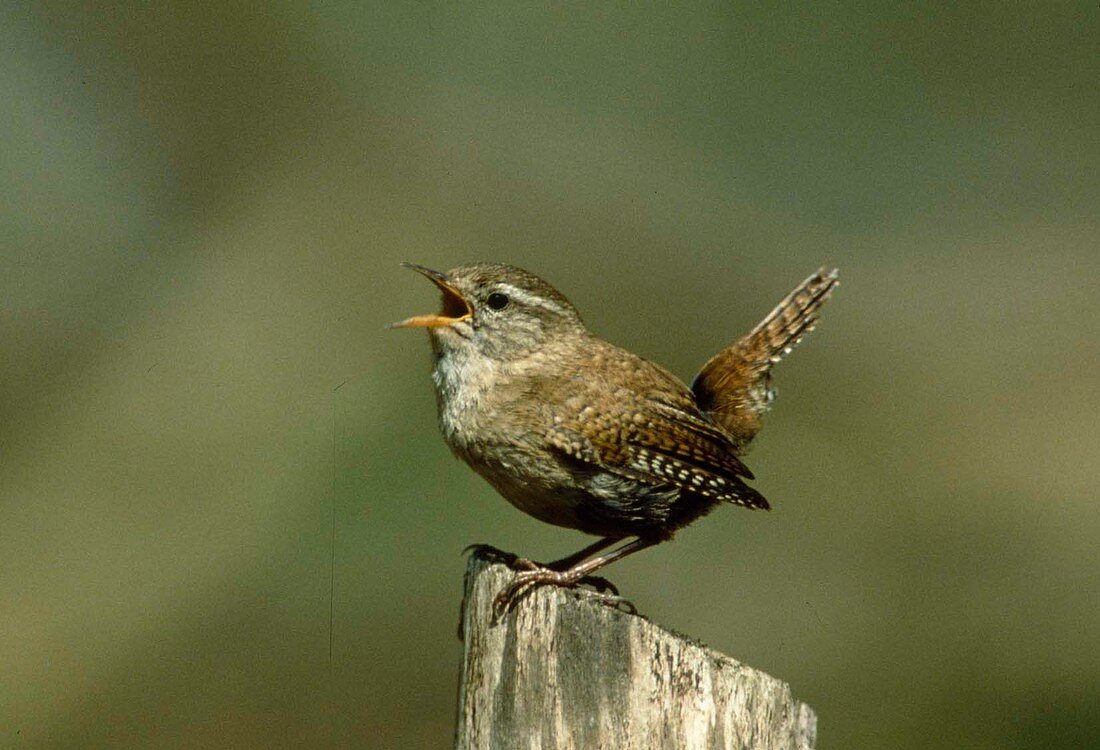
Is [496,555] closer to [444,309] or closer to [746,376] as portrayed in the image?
[444,309]

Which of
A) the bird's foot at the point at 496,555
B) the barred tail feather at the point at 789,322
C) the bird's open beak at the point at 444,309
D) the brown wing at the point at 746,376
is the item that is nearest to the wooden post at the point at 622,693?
the bird's foot at the point at 496,555

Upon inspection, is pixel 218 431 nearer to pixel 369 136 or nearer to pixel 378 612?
pixel 378 612

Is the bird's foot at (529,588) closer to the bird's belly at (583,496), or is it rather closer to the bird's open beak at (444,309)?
the bird's belly at (583,496)

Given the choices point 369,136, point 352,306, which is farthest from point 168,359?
point 369,136

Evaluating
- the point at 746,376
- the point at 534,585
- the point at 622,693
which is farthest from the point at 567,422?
→ the point at 622,693

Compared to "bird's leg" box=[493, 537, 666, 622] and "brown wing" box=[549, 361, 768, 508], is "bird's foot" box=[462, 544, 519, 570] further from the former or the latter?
"brown wing" box=[549, 361, 768, 508]

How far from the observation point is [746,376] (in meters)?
4.16

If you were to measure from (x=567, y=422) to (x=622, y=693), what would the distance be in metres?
1.16

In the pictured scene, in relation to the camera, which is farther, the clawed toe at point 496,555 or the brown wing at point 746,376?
the brown wing at point 746,376

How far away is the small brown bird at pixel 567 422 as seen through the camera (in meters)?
3.33

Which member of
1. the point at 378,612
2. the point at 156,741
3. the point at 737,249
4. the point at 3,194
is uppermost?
the point at 737,249

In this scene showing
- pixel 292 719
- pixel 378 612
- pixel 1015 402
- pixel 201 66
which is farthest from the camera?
pixel 1015 402

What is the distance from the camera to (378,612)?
642cm

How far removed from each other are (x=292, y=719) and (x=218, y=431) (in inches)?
63.7
